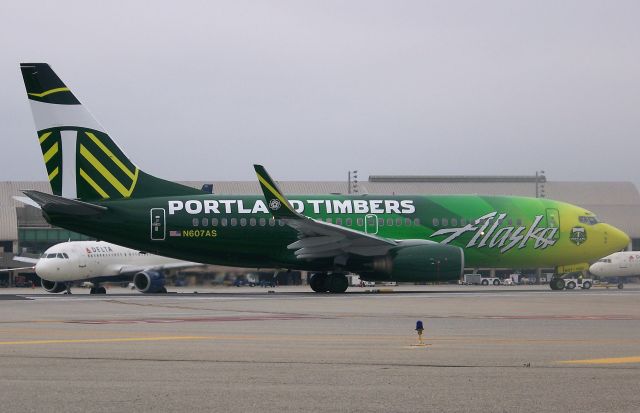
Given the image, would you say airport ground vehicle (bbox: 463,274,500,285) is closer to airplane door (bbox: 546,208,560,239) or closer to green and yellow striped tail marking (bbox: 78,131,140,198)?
airplane door (bbox: 546,208,560,239)

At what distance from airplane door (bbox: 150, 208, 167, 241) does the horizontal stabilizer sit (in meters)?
1.98

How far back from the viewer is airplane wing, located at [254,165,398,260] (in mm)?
40688

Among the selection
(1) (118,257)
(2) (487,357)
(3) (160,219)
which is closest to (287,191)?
(1) (118,257)

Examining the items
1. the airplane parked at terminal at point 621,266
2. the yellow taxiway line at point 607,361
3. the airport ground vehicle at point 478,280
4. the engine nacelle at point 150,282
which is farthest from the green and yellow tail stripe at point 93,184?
the airport ground vehicle at point 478,280

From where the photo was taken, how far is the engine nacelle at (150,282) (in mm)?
50688

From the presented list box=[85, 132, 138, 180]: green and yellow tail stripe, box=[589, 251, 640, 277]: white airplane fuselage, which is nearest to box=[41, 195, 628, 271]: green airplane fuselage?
box=[85, 132, 138, 180]: green and yellow tail stripe

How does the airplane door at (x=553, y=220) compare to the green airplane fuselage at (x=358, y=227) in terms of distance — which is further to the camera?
the airplane door at (x=553, y=220)

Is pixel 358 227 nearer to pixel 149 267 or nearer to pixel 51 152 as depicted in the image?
pixel 51 152

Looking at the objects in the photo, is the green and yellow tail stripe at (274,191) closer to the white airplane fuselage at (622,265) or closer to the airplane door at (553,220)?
the airplane door at (553,220)

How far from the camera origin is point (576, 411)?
1016cm

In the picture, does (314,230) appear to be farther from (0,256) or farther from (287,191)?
(287,191)

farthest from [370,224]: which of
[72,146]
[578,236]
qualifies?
[72,146]

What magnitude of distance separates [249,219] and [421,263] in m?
7.33

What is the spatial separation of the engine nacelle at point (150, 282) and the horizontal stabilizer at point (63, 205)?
946 cm
